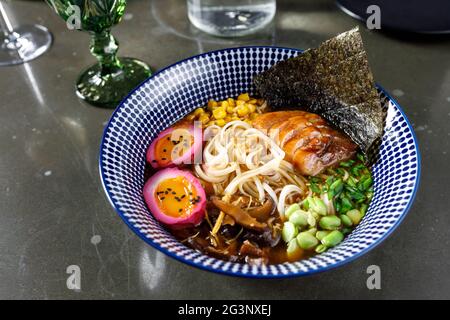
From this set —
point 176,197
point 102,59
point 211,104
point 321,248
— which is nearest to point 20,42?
point 102,59

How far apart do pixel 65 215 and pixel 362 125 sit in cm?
94

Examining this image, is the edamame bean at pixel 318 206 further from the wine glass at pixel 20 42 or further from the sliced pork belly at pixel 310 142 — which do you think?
the wine glass at pixel 20 42

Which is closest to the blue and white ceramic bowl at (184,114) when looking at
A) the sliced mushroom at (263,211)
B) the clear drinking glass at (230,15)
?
the sliced mushroom at (263,211)

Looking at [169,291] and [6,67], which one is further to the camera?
[6,67]

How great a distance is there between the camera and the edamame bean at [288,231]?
4.44 ft

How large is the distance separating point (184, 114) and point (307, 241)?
25.4 inches

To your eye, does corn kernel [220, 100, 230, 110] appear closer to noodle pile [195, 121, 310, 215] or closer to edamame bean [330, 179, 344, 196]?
noodle pile [195, 121, 310, 215]

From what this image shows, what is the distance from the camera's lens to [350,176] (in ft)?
4.95

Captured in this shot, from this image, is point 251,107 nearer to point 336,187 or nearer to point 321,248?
point 336,187

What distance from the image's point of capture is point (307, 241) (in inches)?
52.1

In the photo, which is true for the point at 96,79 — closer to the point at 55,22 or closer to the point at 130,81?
the point at 130,81

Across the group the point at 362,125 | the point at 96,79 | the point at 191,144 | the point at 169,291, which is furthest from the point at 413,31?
the point at 169,291

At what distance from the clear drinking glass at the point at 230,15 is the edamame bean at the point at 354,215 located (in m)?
1.07

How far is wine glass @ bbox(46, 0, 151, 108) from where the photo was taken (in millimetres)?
1669
